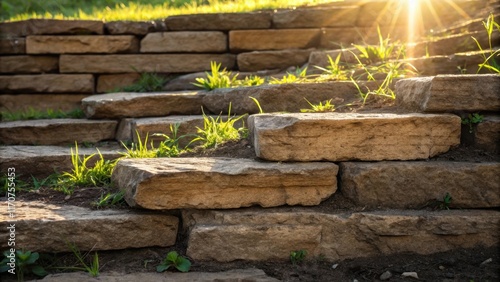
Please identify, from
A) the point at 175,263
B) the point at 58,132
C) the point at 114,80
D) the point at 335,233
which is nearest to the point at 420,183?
the point at 335,233

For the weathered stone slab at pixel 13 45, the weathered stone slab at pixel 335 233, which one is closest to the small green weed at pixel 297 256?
the weathered stone slab at pixel 335 233

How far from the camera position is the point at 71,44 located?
20.8 feet

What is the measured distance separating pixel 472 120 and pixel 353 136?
0.78 meters

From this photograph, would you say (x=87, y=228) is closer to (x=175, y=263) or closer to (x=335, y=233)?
(x=175, y=263)

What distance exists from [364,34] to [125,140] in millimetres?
2748

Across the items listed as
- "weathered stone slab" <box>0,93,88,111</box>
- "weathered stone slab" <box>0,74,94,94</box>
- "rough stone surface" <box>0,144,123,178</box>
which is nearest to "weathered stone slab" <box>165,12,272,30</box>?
"weathered stone slab" <box>0,74,94,94</box>

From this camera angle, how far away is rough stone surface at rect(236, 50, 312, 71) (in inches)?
247

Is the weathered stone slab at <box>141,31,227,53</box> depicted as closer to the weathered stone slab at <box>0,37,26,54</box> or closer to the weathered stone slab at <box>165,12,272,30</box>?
the weathered stone slab at <box>165,12,272,30</box>

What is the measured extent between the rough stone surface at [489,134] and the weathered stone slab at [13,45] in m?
4.58

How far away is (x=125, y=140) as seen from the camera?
16.6ft

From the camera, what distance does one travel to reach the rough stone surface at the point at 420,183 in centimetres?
368

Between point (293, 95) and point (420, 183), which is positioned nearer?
point (420, 183)

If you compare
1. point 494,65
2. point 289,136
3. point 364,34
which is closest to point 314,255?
point 289,136

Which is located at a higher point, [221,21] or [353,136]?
[221,21]
